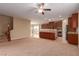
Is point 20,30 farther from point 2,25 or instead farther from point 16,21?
point 2,25

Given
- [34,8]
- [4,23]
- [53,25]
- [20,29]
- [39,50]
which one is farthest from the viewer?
[20,29]

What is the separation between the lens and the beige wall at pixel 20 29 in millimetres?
11088

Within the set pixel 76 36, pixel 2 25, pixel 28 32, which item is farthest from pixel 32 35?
pixel 76 36

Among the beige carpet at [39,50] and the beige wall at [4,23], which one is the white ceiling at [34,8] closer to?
the beige carpet at [39,50]

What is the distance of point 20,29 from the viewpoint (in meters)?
12.1

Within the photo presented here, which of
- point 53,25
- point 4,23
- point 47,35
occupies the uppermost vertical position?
point 4,23

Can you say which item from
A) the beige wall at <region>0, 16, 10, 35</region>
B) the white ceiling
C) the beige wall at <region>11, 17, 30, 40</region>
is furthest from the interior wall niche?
the white ceiling

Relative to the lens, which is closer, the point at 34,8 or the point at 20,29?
the point at 34,8

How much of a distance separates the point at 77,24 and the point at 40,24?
4.81 meters

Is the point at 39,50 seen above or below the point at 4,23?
below

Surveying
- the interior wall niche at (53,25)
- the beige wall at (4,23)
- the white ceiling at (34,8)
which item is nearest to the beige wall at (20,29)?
the beige wall at (4,23)

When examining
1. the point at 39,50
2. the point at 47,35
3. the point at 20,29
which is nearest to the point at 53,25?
the point at 47,35

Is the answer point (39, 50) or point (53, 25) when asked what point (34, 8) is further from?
point (53, 25)

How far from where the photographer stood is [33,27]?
13062 mm
